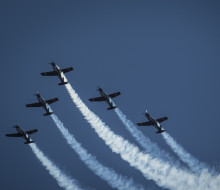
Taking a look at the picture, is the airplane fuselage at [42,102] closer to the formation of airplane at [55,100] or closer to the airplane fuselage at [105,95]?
the formation of airplane at [55,100]

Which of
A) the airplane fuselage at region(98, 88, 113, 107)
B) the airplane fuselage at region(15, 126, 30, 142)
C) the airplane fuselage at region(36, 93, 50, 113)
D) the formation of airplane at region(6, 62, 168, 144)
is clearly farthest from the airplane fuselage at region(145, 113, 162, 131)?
the airplane fuselage at region(15, 126, 30, 142)

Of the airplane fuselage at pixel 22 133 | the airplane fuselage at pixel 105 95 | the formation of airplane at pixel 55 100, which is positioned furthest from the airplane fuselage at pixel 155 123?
the airplane fuselage at pixel 22 133

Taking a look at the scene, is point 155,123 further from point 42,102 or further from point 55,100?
point 42,102

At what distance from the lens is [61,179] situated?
12612 cm

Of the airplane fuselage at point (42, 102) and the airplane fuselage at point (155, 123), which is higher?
the airplane fuselage at point (42, 102)

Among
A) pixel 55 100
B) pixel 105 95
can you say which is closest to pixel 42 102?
pixel 55 100

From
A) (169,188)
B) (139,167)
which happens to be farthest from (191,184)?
(139,167)

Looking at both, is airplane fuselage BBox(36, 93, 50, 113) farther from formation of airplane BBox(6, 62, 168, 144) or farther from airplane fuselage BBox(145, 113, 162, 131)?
airplane fuselage BBox(145, 113, 162, 131)

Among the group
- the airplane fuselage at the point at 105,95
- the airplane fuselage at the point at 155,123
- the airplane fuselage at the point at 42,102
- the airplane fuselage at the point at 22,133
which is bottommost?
the airplane fuselage at the point at 155,123

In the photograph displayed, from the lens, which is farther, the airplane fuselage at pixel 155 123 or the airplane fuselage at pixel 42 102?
the airplane fuselage at pixel 42 102

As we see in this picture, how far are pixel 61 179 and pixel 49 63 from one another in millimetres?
25190

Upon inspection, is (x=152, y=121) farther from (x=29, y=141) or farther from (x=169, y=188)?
(x=29, y=141)

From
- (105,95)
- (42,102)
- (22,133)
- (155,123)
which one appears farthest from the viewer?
(22,133)

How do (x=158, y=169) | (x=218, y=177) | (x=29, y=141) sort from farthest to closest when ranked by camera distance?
(x=29, y=141)
(x=158, y=169)
(x=218, y=177)
